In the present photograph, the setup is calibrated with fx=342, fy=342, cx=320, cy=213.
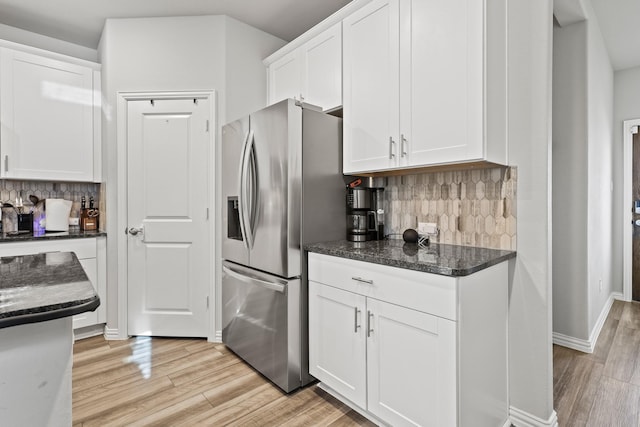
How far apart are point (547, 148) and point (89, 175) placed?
3547mm

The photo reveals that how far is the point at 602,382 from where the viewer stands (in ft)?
7.13

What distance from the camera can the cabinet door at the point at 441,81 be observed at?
5.35ft

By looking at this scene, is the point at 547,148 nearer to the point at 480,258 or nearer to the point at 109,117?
the point at 480,258

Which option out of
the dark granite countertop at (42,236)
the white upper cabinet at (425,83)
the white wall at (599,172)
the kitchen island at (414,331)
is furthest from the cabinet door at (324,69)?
the dark granite countertop at (42,236)

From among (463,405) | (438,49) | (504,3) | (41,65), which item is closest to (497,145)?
(438,49)

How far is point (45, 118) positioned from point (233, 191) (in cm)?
182

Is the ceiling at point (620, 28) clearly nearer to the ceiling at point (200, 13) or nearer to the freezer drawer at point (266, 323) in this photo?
the ceiling at point (200, 13)

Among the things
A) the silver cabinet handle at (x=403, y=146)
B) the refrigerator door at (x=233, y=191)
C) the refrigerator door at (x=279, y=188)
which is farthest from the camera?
the refrigerator door at (x=233, y=191)

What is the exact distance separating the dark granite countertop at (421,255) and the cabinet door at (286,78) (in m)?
1.37

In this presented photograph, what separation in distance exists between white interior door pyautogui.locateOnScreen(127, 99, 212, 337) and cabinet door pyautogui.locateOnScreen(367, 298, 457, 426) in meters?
1.76

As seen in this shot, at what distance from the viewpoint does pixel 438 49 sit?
5.79 ft

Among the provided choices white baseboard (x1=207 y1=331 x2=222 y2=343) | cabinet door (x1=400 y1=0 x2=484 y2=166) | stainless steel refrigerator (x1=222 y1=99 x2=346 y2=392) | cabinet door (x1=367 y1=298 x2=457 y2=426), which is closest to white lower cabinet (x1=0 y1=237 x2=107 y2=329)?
white baseboard (x1=207 y1=331 x2=222 y2=343)

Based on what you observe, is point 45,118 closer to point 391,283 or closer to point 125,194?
point 125,194

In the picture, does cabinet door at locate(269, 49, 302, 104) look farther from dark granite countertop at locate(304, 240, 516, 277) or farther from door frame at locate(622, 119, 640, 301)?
door frame at locate(622, 119, 640, 301)
